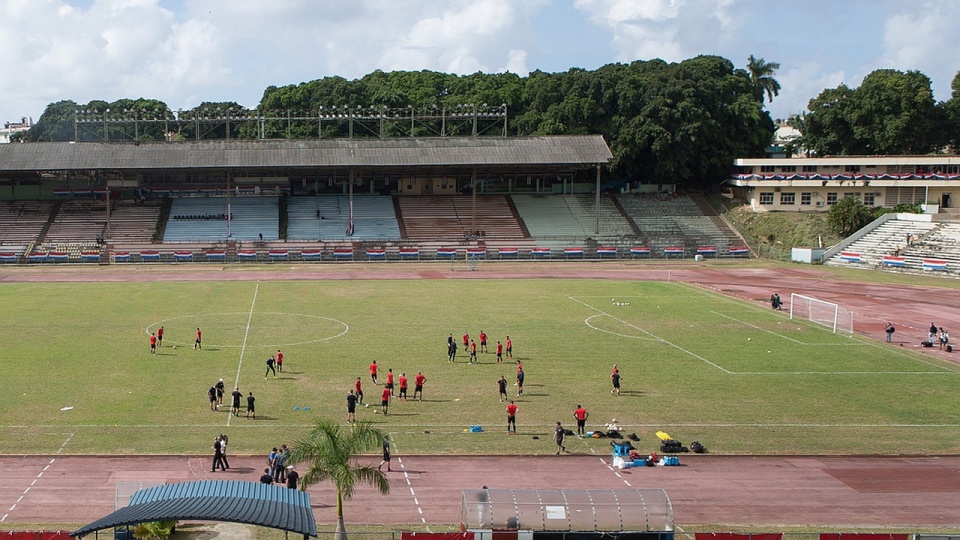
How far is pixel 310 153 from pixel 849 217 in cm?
5852

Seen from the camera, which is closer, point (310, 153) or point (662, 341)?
point (662, 341)

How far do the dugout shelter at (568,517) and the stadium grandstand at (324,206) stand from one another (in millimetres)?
69814

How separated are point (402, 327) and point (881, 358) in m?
25.9

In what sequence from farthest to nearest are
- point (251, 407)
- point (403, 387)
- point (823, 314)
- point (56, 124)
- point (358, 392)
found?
1. point (56, 124)
2. point (823, 314)
3. point (403, 387)
4. point (358, 392)
5. point (251, 407)

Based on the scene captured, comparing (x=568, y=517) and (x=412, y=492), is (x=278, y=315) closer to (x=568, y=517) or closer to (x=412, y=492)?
(x=412, y=492)

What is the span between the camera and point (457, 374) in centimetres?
3950

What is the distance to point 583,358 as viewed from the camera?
4269cm

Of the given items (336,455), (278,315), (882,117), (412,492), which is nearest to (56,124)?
(278,315)

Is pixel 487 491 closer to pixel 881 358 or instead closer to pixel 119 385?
pixel 119 385

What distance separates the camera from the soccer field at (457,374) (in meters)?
30.3

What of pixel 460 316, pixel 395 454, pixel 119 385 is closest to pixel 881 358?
pixel 460 316

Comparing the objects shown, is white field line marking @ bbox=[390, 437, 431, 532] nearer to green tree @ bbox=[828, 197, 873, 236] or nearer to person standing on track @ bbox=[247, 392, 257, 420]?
person standing on track @ bbox=[247, 392, 257, 420]

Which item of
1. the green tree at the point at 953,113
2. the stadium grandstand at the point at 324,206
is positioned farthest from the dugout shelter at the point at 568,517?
the green tree at the point at 953,113

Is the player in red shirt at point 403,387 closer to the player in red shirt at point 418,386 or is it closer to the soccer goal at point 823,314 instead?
the player in red shirt at point 418,386
